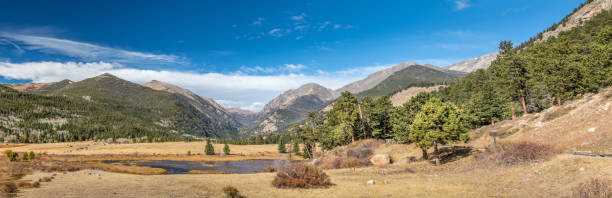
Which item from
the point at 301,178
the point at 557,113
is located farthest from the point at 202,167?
the point at 557,113

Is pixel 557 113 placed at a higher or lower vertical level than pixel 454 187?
higher

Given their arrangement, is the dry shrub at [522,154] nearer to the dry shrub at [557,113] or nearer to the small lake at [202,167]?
the dry shrub at [557,113]

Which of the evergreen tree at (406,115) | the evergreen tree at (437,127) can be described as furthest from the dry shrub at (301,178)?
the evergreen tree at (406,115)

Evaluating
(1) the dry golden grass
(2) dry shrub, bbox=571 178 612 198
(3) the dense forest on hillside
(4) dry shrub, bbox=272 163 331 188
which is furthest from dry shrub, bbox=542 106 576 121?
(4) dry shrub, bbox=272 163 331 188

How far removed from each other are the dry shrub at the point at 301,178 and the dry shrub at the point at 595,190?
17.6m

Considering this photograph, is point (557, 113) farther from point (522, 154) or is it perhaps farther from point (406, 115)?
point (522, 154)

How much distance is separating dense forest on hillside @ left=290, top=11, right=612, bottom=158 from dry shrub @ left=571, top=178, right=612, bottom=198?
19857mm

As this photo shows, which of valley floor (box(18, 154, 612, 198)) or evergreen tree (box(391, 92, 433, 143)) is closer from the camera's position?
valley floor (box(18, 154, 612, 198))

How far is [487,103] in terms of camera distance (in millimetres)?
Answer: 76000

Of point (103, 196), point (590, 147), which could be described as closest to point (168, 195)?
point (103, 196)

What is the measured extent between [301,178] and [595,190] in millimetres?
20183

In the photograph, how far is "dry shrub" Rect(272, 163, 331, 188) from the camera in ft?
87.0

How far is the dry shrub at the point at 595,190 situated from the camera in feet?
47.1

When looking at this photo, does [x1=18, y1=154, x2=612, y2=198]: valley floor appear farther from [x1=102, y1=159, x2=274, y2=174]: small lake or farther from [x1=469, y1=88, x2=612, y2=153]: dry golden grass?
[x1=102, y1=159, x2=274, y2=174]: small lake
